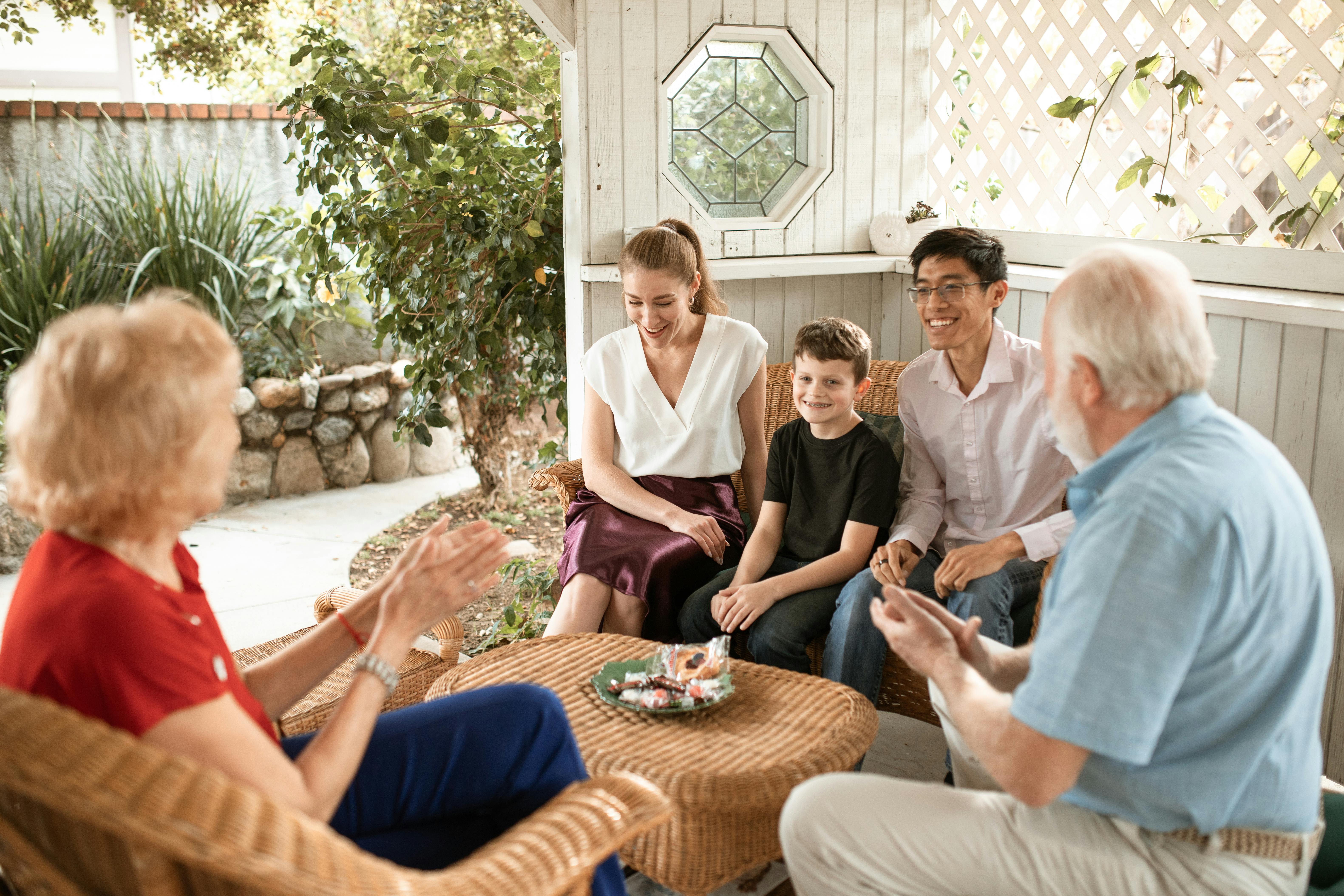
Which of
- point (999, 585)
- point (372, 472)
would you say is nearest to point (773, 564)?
point (999, 585)

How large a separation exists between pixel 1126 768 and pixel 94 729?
110cm

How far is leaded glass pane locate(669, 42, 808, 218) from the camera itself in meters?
3.24

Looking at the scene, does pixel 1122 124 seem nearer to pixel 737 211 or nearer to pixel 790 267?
pixel 790 267

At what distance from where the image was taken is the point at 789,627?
2.29 m

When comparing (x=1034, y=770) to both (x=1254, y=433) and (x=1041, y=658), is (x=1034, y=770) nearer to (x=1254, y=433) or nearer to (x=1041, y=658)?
(x=1041, y=658)

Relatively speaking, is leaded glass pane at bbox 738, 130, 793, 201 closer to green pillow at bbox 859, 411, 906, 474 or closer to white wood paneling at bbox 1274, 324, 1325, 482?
green pillow at bbox 859, 411, 906, 474

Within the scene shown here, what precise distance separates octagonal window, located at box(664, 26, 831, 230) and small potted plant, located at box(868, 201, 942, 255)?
247 mm

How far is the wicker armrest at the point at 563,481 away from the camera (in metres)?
2.85

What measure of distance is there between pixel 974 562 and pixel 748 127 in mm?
1756

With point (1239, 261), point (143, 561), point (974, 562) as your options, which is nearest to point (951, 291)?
point (974, 562)

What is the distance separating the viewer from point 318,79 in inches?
128

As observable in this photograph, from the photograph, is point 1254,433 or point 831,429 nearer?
point 1254,433

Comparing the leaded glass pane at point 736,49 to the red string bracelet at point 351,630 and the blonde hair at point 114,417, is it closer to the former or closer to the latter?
the red string bracelet at point 351,630

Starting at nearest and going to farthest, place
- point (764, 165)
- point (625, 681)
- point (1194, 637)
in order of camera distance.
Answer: point (1194, 637) → point (625, 681) → point (764, 165)
